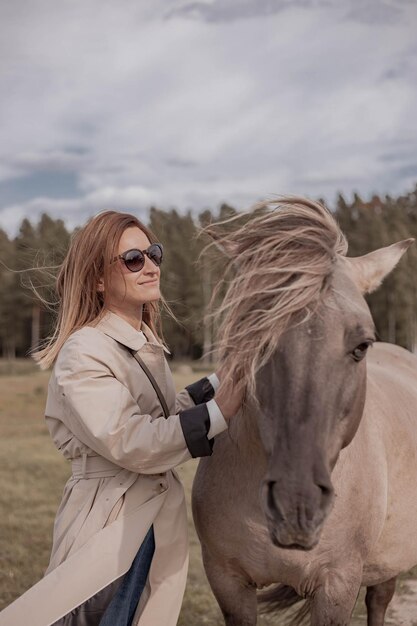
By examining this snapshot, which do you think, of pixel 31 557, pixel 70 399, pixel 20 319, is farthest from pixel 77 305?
pixel 20 319

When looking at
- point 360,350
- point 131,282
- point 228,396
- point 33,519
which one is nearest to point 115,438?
point 228,396

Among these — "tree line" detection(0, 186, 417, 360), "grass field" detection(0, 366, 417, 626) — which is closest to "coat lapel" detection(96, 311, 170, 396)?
"grass field" detection(0, 366, 417, 626)

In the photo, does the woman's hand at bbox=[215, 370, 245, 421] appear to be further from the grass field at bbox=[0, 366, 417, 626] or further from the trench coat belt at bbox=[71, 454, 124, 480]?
the grass field at bbox=[0, 366, 417, 626]

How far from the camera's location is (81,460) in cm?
264

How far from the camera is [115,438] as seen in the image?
2416 mm

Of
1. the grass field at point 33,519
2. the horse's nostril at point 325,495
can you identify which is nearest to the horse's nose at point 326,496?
the horse's nostril at point 325,495

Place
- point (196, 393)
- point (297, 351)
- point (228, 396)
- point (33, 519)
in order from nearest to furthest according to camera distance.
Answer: point (297, 351) → point (228, 396) → point (196, 393) → point (33, 519)

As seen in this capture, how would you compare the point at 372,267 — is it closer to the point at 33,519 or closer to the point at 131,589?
the point at 131,589

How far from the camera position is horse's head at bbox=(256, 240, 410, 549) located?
2002 mm

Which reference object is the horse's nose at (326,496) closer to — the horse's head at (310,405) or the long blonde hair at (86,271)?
the horse's head at (310,405)

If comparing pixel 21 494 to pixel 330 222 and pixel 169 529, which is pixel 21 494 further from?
pixel 330 222

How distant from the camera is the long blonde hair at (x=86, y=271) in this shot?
2.79 meters

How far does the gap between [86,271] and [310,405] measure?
3.86 ft

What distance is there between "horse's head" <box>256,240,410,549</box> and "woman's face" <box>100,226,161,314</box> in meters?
0.85
